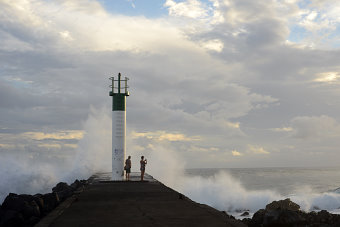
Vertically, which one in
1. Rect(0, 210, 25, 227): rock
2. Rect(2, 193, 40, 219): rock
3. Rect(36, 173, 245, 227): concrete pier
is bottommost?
Rect(0, 210, 25, 227): rock

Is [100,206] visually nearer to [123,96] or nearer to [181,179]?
[123,96]

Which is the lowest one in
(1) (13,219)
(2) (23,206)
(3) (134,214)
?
(1) (13,219)

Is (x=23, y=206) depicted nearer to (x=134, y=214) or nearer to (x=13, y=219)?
(x=13, y=219)

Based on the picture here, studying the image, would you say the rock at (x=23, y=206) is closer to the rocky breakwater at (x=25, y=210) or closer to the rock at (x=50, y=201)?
the rocky breakwater at (x=25, y=210)

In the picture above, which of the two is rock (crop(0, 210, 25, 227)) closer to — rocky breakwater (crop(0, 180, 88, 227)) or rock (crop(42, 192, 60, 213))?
rocky breakwater (crop(0, 180, 88, 227))

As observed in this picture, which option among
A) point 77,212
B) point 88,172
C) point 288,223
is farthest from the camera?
point 88,172

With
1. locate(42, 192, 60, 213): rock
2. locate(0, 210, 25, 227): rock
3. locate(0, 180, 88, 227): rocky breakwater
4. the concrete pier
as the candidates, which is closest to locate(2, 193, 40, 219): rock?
locate(0, 180, 88, 227): rocky breakwater

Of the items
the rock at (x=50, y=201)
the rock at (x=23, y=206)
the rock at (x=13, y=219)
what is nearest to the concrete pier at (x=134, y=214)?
the rock at (x=13, y=219)

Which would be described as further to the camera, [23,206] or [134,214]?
[23,206]

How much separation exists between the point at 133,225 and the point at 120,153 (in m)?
12.7

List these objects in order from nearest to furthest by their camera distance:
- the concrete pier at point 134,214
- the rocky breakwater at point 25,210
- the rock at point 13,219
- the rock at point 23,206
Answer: the concrete pier at point 134,214
the rock at point 13,219
the rocky breakwater at point 25,210
the rock at point 23,206

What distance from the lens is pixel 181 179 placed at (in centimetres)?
3881

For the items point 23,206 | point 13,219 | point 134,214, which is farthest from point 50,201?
point 134,214

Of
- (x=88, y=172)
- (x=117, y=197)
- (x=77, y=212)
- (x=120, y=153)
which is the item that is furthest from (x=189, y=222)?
(x=88, y=172)
